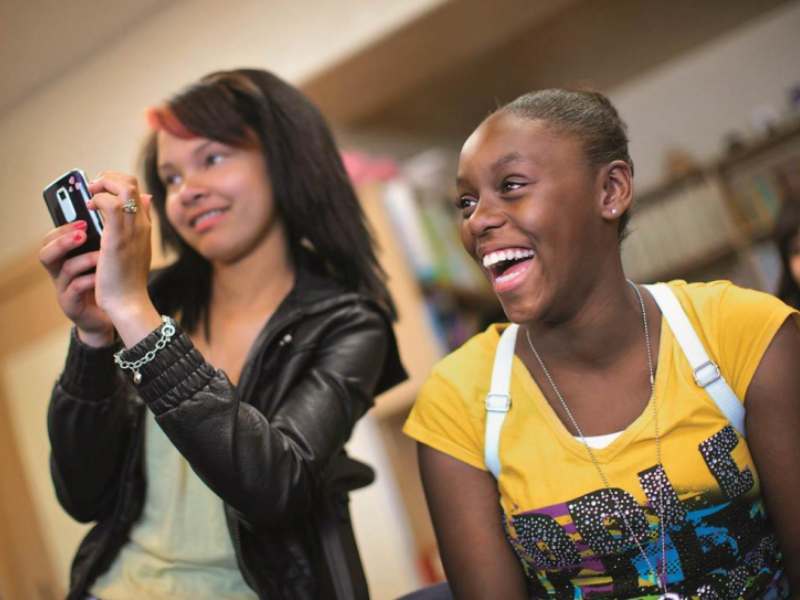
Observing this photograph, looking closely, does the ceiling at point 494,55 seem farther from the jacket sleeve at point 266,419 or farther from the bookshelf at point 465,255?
the jacket sleeve at point 266,419

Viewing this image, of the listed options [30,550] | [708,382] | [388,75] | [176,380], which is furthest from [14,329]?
[708,382]

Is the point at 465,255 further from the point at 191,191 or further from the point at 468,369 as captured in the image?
the point at 468,369

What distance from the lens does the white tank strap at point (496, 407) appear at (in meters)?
1.17

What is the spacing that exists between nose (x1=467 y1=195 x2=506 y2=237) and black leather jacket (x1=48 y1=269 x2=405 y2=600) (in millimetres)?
343

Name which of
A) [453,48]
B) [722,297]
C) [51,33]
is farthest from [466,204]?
[51,33]

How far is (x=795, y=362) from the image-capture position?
1094mm

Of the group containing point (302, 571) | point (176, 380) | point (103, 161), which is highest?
point (103, 161)

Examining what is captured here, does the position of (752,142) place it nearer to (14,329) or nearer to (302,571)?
(14,329)

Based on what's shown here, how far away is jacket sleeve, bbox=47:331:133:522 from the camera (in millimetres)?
1305

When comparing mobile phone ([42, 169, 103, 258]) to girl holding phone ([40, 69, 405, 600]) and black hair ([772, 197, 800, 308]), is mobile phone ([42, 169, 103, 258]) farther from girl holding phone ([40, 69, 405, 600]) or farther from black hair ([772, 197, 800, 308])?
black hair ([772, 197, 800, 308])

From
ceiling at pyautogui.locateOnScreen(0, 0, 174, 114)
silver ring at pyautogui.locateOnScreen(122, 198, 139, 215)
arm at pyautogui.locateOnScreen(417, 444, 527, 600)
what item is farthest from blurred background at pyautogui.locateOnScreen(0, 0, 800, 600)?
silver ring at pyautogui.locateOnScreen(122, 198, 139, 215)

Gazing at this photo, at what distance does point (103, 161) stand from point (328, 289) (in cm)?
213

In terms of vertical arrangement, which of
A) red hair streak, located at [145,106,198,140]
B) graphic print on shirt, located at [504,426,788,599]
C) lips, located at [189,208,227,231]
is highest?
red hair streak, located at [145,106,198,140]

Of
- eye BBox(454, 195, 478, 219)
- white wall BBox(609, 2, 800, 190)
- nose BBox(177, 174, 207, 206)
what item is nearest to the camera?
eye BBox(454, 195, 478, 219)
